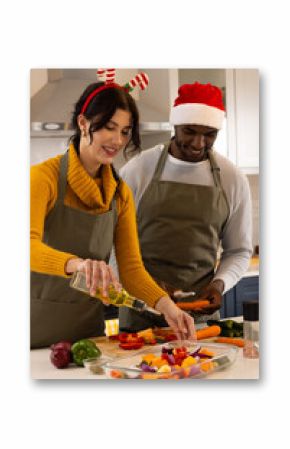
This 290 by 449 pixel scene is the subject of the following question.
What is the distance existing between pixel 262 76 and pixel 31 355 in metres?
1.12

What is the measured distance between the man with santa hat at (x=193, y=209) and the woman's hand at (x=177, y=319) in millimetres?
35

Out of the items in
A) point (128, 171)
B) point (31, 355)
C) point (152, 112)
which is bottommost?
point (31, 355)

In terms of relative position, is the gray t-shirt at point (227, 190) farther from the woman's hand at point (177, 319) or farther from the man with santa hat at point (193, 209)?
the woman's hand at point (177, 319)

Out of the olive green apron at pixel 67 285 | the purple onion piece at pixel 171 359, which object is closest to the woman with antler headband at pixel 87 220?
the olive green apron at pixel 67 285

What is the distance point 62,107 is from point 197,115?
41 cm

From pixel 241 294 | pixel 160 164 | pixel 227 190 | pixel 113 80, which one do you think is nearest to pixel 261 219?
pixel 227 190

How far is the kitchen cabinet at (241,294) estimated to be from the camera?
196 cm

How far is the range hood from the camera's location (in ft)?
6.15

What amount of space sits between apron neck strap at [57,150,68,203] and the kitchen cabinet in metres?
0.60

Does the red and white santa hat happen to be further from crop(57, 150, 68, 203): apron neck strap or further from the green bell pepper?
the green bell pepper

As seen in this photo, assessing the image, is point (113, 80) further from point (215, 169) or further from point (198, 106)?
point (215, 169)
